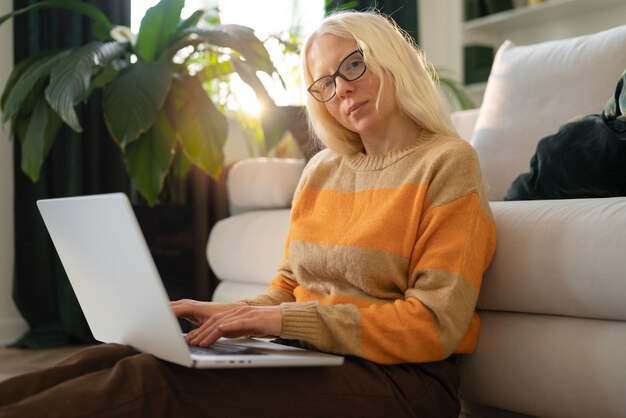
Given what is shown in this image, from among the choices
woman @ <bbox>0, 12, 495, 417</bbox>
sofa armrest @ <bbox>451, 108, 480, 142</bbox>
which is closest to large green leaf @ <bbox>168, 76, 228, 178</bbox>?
sofa armrest @ <bbox>451, 108, 480, 142</bbox>

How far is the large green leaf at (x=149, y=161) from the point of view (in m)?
2.29

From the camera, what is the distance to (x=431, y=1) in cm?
419

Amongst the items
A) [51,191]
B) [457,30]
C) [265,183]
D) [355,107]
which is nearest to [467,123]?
[265,183]

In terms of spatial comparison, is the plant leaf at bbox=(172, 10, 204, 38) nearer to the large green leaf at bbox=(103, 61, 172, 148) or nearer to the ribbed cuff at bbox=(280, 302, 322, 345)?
the large green leaf at bbox=(103, 61, 172, 148)

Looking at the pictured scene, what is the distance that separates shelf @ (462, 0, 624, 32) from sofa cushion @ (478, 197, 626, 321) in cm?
255

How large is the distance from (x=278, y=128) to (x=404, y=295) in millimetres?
1372

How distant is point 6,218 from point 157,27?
1.08m

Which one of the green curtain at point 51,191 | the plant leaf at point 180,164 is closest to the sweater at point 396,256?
the plant leaf at point 180,164

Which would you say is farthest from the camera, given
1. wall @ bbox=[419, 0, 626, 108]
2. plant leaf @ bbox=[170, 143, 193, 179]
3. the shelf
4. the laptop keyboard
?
wall @ bbox=[419, 0, 626, 108]

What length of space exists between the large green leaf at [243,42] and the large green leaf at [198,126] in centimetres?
17

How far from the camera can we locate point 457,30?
159 inches

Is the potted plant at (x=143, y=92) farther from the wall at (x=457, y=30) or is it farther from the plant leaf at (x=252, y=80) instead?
the wall at (x=457, y=30)

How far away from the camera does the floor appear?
2334mm

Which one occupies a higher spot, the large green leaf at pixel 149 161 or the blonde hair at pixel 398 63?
the blonde hair at pixel 398 63
